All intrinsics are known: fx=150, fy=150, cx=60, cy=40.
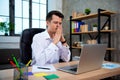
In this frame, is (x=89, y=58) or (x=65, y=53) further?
(x=65, y=53)

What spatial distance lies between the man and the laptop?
0.43 m

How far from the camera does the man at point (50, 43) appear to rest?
1520 millimetres

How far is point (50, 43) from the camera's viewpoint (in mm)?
1762

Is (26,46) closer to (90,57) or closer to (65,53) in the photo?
(65,53)

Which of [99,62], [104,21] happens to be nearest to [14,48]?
[104,21]

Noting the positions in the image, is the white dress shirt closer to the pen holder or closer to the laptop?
the laptop

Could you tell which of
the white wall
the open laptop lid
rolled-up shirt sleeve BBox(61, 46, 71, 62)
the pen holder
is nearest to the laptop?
the open laptop lid

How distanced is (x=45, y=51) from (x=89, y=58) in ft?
1.90

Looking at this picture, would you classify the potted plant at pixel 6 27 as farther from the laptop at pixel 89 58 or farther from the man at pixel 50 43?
the laptop at pixel 89 58

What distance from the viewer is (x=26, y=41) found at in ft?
6.08

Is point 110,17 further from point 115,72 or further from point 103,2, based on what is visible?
point 115,72

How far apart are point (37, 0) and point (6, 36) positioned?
4.72 feet

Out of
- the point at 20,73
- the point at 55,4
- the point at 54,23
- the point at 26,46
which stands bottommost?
the point at 20,73

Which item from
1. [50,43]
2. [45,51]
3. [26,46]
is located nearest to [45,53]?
[45,51]
